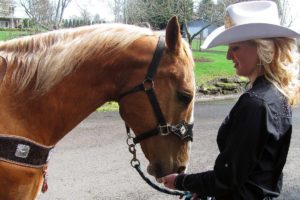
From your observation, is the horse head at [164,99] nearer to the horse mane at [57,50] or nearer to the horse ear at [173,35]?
the horse ear at [173,35]

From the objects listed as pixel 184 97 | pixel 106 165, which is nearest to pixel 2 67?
pixel 184 97

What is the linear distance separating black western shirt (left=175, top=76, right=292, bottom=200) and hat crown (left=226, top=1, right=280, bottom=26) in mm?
301

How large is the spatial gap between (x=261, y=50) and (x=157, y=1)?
20521 millimetres

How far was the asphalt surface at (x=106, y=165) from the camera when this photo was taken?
5.00m

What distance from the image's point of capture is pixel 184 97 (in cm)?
229

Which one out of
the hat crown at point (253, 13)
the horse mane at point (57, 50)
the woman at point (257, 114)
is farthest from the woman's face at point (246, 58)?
the horse mane at point (57, 50)

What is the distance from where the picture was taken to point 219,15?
22.7 metres

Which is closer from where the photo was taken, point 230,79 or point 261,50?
Answer: point 261,50

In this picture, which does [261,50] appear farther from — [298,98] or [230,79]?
[230,79]

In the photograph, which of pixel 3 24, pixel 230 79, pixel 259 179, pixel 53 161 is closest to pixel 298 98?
pixel 259 179

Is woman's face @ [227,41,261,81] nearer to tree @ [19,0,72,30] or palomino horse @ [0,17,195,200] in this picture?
palomino horse @ [0,17,195,200]

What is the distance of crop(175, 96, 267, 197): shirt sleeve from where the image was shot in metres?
1.84

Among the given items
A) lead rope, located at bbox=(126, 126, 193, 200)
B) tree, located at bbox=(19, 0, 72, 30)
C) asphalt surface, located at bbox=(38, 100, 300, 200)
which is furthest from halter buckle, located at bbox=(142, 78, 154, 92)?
tree, located at bbox=(19, 0, 72, 30)

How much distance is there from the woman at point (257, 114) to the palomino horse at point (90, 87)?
33 cm
